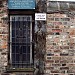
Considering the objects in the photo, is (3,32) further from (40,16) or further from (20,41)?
(40,16)

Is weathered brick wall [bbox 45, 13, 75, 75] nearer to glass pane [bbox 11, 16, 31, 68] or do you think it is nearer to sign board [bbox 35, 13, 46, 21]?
sign board [bbox 35, 13, 46, 21]

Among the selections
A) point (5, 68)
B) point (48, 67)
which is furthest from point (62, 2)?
point (5, 68)

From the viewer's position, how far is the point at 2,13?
8.03m

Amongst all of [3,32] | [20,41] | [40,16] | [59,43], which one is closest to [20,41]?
[20,41]

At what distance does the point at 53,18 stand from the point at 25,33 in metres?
0.94

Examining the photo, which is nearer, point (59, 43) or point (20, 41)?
point (59, 43)

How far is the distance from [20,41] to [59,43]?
116 centimetres

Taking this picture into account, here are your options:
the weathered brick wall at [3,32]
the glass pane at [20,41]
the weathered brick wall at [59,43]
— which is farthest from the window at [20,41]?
the weathered brick wall at [59,43]

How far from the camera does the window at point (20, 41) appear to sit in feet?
27.1

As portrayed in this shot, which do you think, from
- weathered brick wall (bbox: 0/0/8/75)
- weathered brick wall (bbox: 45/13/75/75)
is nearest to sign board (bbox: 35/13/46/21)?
weathered brick wall (bbox: 45/13/75/75)

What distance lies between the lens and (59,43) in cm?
812

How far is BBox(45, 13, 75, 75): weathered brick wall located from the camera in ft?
26.6

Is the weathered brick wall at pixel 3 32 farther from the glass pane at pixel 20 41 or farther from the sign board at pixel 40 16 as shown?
the sign board at pixel 40 16

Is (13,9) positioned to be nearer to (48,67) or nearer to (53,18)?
(53,18)
